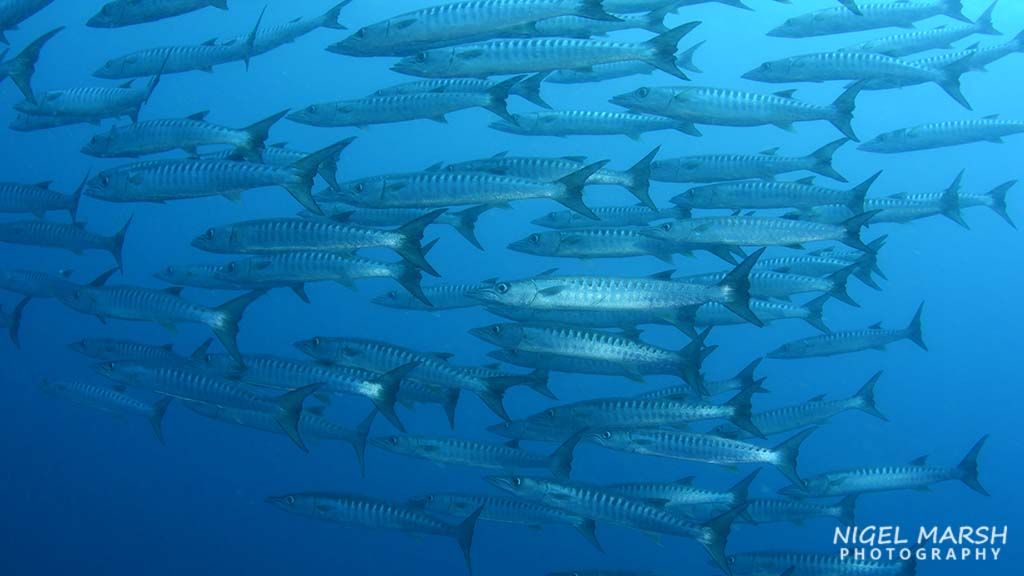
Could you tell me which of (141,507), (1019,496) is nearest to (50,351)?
(141,507)

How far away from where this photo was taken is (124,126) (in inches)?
224

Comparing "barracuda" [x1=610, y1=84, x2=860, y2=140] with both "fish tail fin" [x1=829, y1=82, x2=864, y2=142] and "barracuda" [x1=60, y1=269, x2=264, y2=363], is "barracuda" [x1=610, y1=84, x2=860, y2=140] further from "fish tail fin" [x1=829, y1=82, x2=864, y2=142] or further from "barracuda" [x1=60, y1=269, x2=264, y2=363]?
"barracuda" [x1=60, y1=269, x2=264, y2=363]

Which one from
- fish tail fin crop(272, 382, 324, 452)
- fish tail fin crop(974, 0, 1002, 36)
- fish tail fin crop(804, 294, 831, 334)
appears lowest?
fish tail fin crop(804, 294, 831, 334)

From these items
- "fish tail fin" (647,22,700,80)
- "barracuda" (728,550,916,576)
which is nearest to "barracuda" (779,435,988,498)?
"barracuda" (728,550,916,576)

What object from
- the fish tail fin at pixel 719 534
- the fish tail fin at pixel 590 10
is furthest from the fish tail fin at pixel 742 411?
the fish tail fin at pixel 590 10

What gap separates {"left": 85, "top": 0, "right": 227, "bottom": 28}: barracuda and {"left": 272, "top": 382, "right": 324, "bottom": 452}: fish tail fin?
2996mm

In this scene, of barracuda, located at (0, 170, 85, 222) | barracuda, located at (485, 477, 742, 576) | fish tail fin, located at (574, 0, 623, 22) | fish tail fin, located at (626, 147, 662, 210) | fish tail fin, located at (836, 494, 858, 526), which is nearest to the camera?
fish tail fin, located at (574, 0, 623, 22)

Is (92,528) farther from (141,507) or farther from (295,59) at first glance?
(295,59)

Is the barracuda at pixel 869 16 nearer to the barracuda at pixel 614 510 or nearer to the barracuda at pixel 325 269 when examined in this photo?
the barracuda at pixel 325 269

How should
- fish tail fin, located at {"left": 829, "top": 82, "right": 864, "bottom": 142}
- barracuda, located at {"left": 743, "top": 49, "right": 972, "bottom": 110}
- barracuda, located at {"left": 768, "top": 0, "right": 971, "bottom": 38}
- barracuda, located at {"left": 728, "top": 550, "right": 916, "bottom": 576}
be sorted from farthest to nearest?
barracuda, located at {"left": 768, "top": 0, "right": 971, "bottom": 38} < barracuda, located at {"left": 743, "top": 49, "right": 972, "bottom": 110} < fish tail fin, located at {"left": 829, "top": 82, "right": 864, "bottom": 142} < barracuda, located at {"left": 728, "top": 550, "right": 916, "bottom": 576}

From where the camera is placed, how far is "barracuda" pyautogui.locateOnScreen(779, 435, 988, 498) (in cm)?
689

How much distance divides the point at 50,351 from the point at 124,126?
2086 centimetres

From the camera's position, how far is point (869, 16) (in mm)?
7332

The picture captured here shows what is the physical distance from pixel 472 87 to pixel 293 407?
2.93 meters
